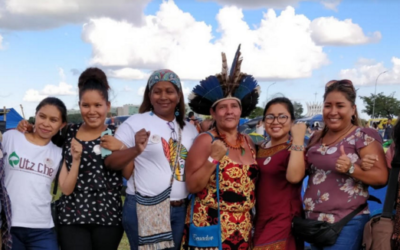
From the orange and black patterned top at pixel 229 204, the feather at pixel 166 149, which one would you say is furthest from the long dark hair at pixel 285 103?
the feather at pixel 166 149

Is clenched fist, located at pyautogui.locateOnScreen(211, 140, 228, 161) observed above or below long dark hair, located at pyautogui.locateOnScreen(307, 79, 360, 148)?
below

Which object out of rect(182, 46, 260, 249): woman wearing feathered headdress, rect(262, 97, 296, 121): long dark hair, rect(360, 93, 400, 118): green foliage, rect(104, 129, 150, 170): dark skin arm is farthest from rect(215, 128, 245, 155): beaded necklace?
rect(360, 93, 400, 118): green foliage

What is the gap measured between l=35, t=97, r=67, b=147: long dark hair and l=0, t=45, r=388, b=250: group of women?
0.01m

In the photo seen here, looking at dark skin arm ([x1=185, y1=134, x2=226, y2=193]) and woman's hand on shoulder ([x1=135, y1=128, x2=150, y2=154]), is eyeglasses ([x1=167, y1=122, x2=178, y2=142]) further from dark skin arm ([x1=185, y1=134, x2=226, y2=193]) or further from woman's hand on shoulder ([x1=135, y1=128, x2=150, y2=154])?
woman's hand on shoulder ([x1=135, y1=128, x2=150, y2=154])

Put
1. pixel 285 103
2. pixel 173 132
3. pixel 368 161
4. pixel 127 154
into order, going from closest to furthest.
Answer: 1. pixel 368 161
2. pixel 127 154
3. pixel 173 132
4. pixel 285 103

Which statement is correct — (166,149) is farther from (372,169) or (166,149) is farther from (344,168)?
(372,169)

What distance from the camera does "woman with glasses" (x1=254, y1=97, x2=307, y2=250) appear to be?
327cm

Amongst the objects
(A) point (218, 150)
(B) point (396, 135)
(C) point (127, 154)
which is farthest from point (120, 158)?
(B) point (396, 135)

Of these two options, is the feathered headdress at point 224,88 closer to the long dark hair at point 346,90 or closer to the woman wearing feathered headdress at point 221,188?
the woman wearing feathered headdress at point 221,188

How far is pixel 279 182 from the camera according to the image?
11.2 ft

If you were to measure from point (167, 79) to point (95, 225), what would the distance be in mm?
1307

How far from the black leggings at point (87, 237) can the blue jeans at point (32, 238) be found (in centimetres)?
9

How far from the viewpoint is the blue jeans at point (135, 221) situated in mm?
3279

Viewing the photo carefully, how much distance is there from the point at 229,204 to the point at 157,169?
64 centimetres
